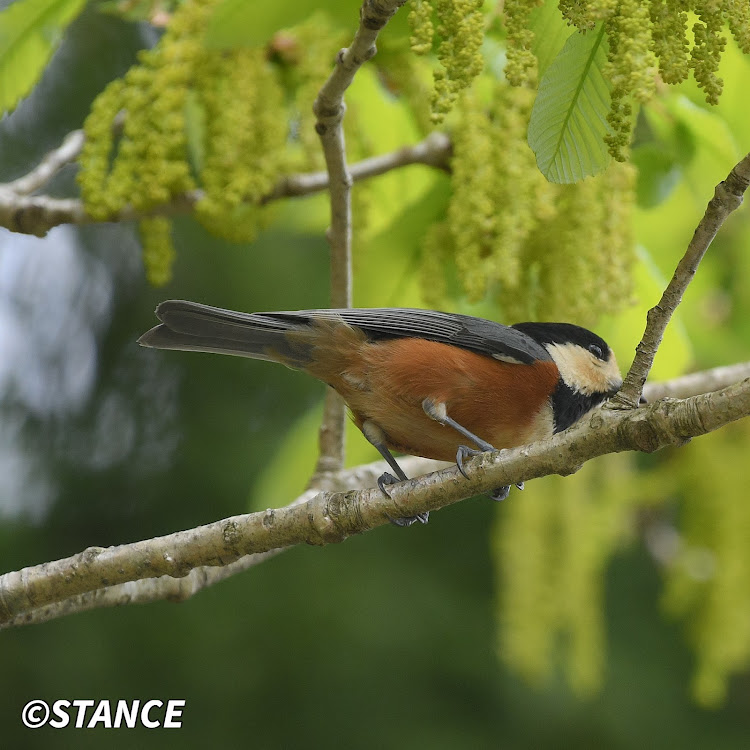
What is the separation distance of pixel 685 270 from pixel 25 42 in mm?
2556

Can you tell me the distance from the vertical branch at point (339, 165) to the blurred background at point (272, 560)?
3.20ft

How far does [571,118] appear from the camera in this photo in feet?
7.24

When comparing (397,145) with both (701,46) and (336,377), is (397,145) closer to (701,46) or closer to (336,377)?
(336,377)

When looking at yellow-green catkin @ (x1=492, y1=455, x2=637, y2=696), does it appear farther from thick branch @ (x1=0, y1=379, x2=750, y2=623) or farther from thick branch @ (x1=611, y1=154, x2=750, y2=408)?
thick branch @ (x1=611, y1=154, x2=750, y2=408)

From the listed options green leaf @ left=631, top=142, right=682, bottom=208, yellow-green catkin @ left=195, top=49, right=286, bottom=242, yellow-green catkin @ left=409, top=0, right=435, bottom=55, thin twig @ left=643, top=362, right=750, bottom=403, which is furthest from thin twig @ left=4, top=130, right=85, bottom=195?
thin twig @ left=643, top=362, right=750, bottom=403

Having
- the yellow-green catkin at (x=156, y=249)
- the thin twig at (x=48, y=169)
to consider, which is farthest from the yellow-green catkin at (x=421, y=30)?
the thin twig at (x=48, y=169)

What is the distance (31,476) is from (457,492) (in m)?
3.46

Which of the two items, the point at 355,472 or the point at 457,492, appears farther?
the point at 355,472

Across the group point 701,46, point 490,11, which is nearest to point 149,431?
point 490,11

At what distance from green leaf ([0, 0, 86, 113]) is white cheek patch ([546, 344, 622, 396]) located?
204cm

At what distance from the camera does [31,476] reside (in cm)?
522

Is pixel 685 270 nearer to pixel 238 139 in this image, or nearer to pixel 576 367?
pixel 576 367

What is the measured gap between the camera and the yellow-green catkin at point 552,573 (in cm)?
395

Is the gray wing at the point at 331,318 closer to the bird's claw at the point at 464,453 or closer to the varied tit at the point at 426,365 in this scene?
the varied tit at the point at 426,365
